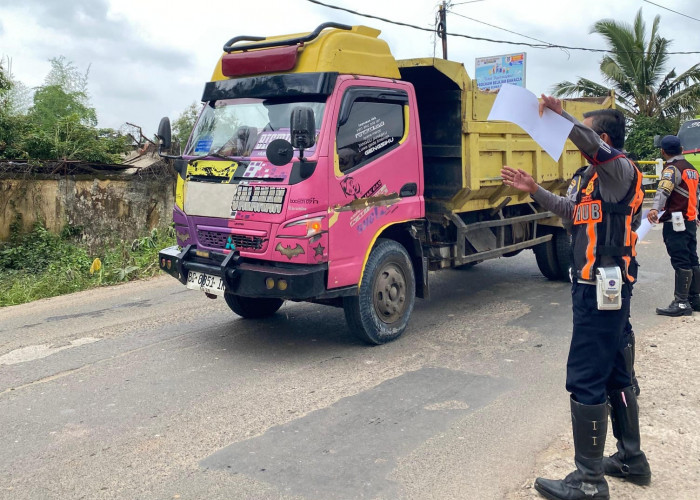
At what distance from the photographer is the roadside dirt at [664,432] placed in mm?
3467

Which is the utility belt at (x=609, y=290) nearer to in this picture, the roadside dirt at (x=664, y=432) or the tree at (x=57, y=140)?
the roadside dirt at (x=664, y=432)

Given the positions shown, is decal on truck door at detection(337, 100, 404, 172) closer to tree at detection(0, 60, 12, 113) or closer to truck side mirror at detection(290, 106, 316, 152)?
truck side mirror at detection(290, 106, 316, 152)

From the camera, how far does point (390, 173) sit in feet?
19.7

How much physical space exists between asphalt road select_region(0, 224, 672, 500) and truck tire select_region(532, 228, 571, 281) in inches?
53.7

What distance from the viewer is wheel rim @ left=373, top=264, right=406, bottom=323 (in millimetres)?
5977

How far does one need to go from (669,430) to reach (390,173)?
3.05 m

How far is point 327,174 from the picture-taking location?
539 centimetres

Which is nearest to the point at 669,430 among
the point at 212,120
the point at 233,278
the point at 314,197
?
the point at 314,197

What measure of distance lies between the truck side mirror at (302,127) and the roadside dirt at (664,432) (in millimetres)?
2767

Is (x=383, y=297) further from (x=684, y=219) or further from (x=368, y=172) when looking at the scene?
(x=684, y=219)

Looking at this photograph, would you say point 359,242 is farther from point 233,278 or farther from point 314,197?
point 233,278

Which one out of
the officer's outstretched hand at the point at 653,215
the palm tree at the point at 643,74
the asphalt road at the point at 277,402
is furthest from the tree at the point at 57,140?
the palm tree at the point at 643,74

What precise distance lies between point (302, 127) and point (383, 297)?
177 cm

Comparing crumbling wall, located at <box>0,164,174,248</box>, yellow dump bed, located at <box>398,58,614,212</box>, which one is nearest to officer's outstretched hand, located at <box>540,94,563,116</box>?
yellow dump bed, located at <box>398,58,614,212</box>
